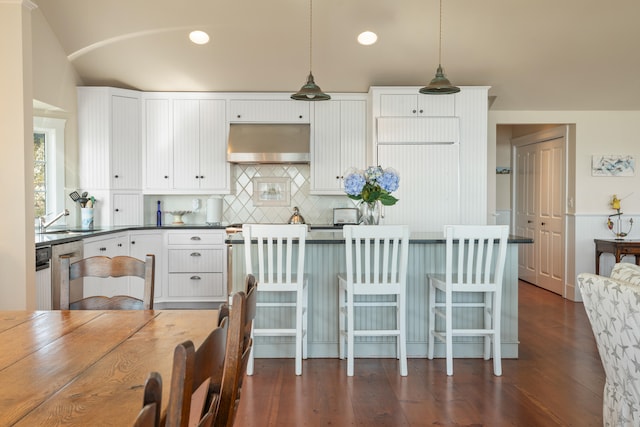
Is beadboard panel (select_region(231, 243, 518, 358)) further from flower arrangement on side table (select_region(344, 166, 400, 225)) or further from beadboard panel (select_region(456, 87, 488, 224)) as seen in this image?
beadboard panel (select_region(456, 87, 488, 224))

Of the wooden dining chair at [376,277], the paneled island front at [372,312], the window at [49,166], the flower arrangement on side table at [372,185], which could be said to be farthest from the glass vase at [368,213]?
the window at [49,166]

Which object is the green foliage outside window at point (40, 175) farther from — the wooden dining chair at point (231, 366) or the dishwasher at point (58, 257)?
the wooden dining chair at point (231, 366)

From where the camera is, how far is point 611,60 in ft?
15.9

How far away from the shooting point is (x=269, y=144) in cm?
537

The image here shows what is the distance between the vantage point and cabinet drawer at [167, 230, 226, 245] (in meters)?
5.30

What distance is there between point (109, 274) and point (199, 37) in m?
3.26

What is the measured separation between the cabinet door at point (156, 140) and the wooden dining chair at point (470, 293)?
3352mm

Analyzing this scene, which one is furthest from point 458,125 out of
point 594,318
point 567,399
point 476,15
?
point 594,318

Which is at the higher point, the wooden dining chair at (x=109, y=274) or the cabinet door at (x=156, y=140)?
the cabinet door at (x=156, y=140)

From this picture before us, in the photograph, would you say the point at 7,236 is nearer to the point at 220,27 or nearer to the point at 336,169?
the point at 220,27

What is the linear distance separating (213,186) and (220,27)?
5.70 ft

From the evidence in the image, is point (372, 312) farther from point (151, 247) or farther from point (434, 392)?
point (151, 247)

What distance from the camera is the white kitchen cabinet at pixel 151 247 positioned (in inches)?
200

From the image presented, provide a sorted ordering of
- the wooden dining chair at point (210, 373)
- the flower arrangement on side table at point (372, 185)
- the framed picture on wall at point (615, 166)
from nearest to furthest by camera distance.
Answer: the wooden dining chair at point (210, 373)
the flower arrangement on side table at point (372, 185)
the framed picture on wall at point (615, 166)
